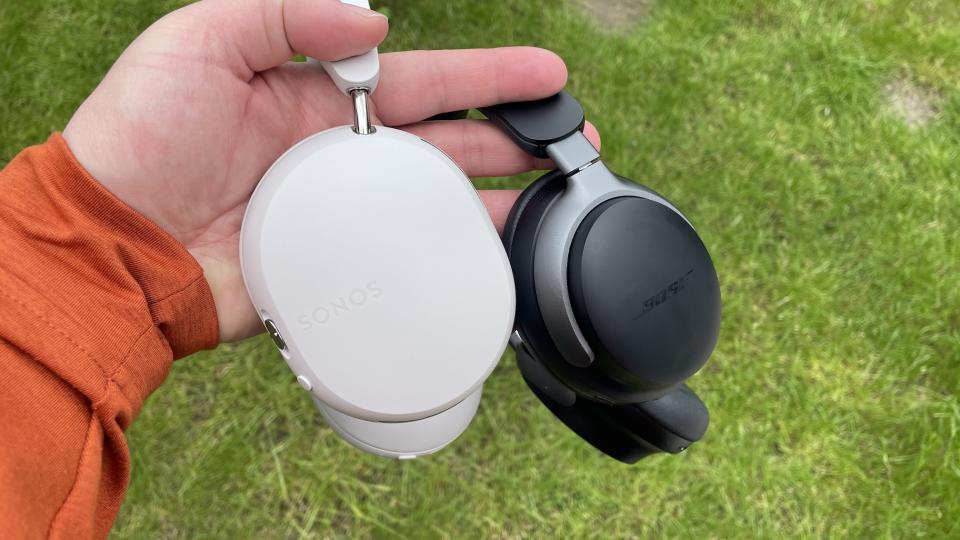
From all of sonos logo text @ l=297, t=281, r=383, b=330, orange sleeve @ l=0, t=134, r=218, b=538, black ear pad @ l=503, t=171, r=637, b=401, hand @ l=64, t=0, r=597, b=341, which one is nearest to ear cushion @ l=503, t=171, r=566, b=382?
black ear pad @ l=503, t=171, r=637, b=401

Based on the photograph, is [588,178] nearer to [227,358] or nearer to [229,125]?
[229,125]

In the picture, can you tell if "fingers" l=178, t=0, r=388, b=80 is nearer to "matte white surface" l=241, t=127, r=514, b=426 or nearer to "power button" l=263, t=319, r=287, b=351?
"matte white surface" l=241, t=127, r=514, b=426

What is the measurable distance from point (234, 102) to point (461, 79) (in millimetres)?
354

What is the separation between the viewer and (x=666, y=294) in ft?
3.22

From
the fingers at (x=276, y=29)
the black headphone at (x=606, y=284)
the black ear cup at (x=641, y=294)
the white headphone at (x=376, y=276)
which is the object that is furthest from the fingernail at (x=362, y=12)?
the black ear cup at (x=641, y=294)

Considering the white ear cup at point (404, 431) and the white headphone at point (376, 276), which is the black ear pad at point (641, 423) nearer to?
the white ear cup at point (404, 431)

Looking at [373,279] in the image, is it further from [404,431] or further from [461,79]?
[461,79]

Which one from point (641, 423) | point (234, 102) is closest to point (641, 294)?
point (641, 423)

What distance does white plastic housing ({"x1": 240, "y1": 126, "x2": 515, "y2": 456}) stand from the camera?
0.88 metres

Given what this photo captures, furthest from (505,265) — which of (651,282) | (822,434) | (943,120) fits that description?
(943,120)

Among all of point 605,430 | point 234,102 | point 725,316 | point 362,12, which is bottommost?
point 725,316

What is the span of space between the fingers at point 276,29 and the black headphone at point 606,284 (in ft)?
1.02

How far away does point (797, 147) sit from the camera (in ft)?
5.61

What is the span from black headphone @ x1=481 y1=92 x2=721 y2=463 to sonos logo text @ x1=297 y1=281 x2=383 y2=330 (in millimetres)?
255
